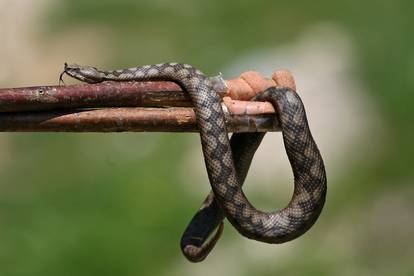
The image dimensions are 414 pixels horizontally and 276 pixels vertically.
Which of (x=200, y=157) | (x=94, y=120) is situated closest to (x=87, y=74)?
(x=94, y=120)

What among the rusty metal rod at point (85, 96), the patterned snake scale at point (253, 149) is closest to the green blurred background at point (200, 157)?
the patterned snake scale at point (253, 149)

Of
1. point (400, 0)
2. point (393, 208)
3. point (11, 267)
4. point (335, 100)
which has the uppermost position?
point (400, 0)

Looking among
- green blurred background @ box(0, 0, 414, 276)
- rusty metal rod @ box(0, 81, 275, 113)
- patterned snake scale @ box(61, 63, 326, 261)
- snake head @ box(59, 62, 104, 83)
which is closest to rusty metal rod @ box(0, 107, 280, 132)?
rusty metal rod @ box(0, 81, 275, 113)

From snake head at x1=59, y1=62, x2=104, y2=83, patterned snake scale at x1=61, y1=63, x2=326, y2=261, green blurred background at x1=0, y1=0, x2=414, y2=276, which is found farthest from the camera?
green blurred background at x1=0, y1=0, x2=414, y2=276

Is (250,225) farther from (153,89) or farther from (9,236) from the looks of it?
(9,236)

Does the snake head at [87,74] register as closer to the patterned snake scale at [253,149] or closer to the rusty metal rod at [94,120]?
the patterned snake scale at [253,149]

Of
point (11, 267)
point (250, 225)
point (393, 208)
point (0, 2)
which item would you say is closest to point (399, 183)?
point (393, 208)

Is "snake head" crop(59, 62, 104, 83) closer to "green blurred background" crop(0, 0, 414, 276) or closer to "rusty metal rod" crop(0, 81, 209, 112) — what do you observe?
"rusty metal rod" crop(0, 81, 209, 112)

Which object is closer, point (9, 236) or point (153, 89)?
point (153, 89)
